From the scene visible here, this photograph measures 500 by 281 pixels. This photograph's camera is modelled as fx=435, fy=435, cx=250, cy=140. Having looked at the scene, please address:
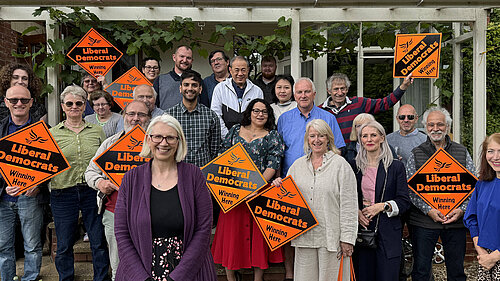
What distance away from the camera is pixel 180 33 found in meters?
5.77

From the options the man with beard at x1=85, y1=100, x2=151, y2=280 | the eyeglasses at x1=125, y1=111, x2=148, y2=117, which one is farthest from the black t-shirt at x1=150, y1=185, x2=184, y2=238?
the eyeglasses at x1=125, y1=111, x2=148, y2=117

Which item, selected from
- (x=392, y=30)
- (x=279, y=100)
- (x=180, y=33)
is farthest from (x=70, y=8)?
(x=392, y=30)

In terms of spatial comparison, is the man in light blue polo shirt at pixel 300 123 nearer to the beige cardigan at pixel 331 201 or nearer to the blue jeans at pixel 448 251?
the beige cardigan at pixel 331 201

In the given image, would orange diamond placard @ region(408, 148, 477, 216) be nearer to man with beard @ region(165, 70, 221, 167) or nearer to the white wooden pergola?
the white wooden pergola

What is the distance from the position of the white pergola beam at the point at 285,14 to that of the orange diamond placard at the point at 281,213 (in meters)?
2.62

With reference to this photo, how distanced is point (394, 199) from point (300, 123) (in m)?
1.15

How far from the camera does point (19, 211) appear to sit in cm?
414

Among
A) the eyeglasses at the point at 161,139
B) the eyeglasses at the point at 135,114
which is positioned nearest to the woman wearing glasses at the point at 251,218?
the eyeglasses at the point at 135,114

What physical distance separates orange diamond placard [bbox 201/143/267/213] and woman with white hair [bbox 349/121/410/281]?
0.93 metres

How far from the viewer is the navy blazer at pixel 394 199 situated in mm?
3735

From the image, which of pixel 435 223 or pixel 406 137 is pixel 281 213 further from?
pixel 406 137

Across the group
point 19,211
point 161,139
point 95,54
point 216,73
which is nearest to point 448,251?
point 161,139

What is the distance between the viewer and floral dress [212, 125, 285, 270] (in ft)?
13.6

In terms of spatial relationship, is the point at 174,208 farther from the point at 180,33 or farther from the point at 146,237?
the point at 180,33
